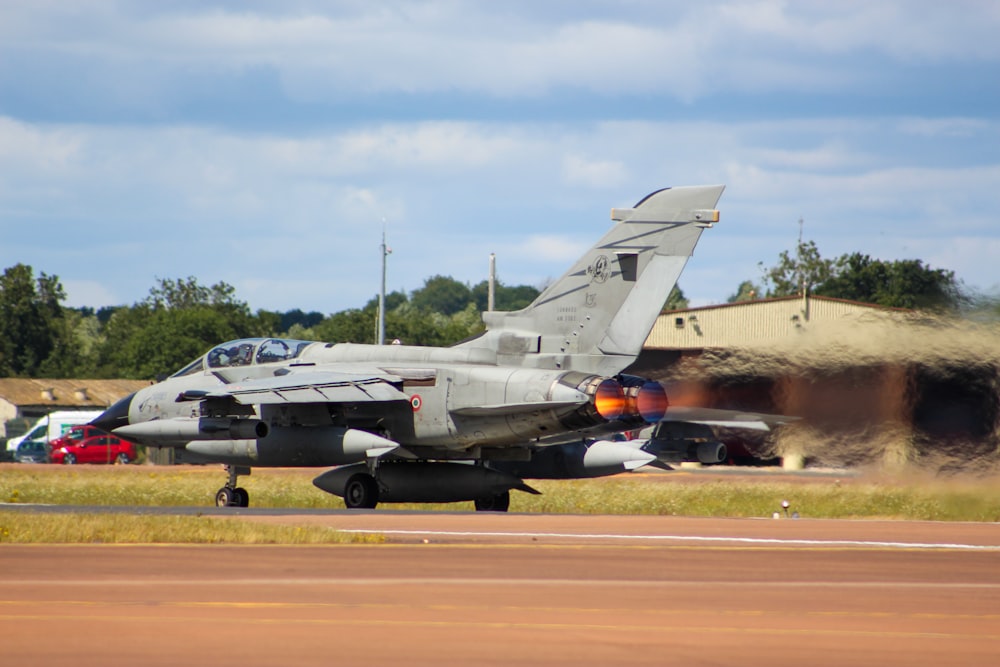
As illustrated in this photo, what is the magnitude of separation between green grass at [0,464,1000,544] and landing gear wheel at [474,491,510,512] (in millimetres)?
1555

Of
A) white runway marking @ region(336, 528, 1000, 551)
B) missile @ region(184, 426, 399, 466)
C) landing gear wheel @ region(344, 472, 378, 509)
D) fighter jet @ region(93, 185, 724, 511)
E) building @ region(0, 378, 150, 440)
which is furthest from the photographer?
building @ region(0, 378, 150, 440)

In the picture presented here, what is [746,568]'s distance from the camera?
1411 centimetres

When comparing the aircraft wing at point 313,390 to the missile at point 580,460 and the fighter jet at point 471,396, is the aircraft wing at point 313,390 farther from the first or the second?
the missile at point 580,460

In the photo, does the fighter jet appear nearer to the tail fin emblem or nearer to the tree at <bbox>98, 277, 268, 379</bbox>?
Result: the tail fin emblem

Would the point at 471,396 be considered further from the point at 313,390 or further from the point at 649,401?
the point at 649,401

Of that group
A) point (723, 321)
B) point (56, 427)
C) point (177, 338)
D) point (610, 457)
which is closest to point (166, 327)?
point (177, 338)

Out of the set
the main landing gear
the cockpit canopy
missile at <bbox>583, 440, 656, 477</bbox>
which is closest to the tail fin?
missile at <bbox>583, 440, 656, 477</bbox>

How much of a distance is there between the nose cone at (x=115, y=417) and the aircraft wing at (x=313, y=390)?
3294 mm

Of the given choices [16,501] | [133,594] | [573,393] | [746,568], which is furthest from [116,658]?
[16,501]

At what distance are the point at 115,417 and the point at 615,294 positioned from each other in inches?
436

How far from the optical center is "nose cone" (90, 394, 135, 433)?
28.5 meters

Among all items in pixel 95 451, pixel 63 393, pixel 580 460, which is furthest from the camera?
pixel 63 393

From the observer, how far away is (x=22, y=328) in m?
108

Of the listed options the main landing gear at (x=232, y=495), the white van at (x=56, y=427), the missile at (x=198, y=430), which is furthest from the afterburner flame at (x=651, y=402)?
the white van at (x=56, y=427)
